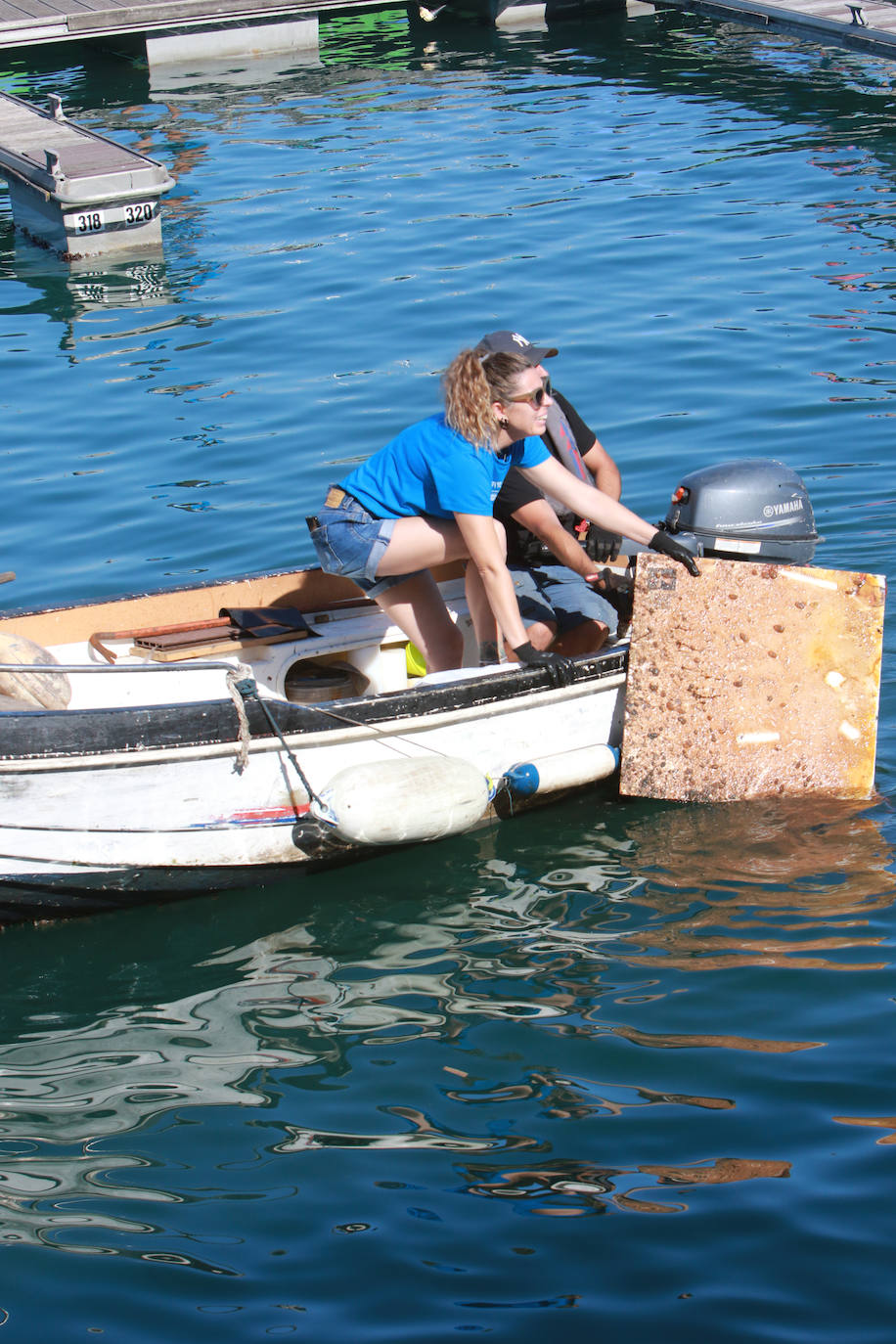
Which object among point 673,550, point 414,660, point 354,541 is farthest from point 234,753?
point 673,550

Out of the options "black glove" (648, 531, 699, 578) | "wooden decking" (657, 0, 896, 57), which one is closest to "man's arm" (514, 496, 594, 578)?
"black glove" (648, 531, 699, 578)

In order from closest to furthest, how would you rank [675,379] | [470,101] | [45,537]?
[45,537], [675,379], [470,101]

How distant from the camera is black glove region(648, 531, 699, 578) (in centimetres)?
562

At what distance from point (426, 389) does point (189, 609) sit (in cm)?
423

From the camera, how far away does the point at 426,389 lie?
33.2 feet

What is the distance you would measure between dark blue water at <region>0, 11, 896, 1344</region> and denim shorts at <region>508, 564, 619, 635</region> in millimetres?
816

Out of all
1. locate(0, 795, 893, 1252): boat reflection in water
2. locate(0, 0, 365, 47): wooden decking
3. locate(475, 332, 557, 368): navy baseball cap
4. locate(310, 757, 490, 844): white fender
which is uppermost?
locate(0, 0, 365, 47): wooden decking

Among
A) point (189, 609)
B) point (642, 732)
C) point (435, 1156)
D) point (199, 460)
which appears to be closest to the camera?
point (435, 1156)

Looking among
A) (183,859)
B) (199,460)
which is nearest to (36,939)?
(183,859)

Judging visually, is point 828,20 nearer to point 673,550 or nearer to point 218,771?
point 673,550

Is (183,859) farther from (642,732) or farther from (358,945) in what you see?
(642,732)

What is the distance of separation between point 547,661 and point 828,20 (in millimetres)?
14448

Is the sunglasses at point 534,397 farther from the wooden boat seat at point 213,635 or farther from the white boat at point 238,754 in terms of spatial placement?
the wooden boat seat at point 213,635

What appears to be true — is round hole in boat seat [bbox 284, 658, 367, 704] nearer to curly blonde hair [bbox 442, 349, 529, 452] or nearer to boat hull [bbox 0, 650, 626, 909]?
boat hull [bbox 0, 650, 626, 909]
